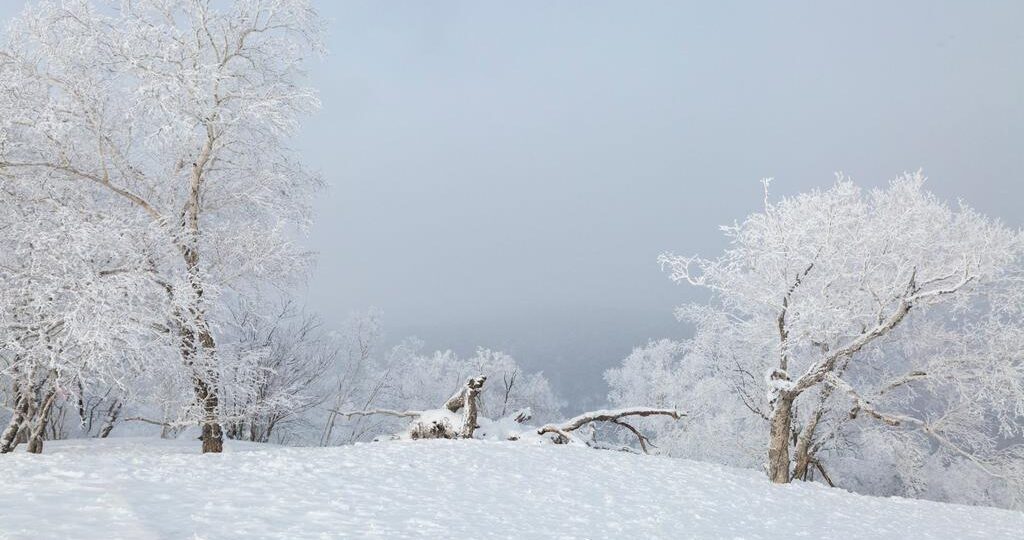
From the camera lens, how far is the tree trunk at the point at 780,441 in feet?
42.0

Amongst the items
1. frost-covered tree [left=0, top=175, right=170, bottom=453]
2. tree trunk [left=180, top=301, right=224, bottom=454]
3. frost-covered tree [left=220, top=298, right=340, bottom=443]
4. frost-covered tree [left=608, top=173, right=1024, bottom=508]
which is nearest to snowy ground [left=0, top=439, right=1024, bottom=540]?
frost-covered tree [left=0, top=175, right=170, bottom=453]

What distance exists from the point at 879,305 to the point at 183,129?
46.6 ft

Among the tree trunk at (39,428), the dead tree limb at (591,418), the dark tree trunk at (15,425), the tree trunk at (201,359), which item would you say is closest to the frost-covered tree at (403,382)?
the dead tree limb at (591,418)

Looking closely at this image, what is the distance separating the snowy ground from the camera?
4914mm

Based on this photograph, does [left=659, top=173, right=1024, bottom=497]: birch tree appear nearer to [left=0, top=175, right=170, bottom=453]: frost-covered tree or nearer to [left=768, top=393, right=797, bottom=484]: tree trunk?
[left=768, top=393, right=797, bottom=484]: tree trunk

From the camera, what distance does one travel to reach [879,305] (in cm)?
1323

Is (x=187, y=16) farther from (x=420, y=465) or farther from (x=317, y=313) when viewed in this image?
(x=317, y=313)

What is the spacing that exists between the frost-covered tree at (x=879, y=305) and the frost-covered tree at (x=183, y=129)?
8.93m

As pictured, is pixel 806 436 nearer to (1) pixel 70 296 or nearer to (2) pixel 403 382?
(1) pixel 70 296

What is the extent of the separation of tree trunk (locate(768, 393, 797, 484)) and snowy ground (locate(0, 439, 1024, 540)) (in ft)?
5.56

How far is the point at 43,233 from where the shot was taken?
8.62m

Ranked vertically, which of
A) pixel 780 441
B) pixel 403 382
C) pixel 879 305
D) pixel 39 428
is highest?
pixel 879 305

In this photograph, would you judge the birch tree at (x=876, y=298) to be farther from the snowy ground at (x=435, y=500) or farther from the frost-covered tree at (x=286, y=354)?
the frost-covered tree at (x=286, y=354)

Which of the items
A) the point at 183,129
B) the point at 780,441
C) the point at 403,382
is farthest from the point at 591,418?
the point at 403,382
